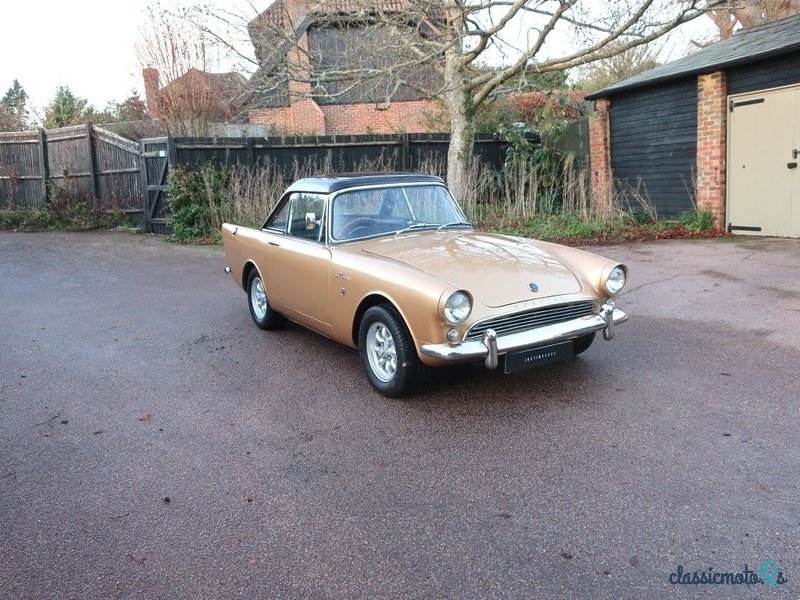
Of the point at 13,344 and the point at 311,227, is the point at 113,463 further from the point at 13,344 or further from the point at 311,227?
the point at 13,344

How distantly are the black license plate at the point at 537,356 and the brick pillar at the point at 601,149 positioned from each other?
9779 millimetres

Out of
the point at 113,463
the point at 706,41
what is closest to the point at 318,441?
the point at 113,463

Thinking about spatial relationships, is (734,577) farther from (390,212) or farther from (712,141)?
(712,141)

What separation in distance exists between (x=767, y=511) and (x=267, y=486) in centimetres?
227

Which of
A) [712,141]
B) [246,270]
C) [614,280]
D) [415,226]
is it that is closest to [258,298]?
[246,270]

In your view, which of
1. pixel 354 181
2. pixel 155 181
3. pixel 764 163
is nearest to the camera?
pixel 354 181

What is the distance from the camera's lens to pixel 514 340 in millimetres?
4070

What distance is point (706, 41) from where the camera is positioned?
21688mm

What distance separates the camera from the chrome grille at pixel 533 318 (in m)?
4.04

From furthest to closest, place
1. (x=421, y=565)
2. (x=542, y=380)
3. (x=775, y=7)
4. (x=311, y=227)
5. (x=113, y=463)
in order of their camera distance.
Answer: (x=775, y=7) → (x=311, y=227) → (x=542, y=380) → (x=113, y=463) → (x=421, y=565)

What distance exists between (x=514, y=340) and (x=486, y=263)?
25.7 inches

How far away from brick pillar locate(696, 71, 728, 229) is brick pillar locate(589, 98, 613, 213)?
228 cm

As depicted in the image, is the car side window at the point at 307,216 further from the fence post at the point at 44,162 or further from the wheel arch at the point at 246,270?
the fence post at the point at 44,162

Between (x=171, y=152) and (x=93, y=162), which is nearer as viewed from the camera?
(x=171, y=152)
